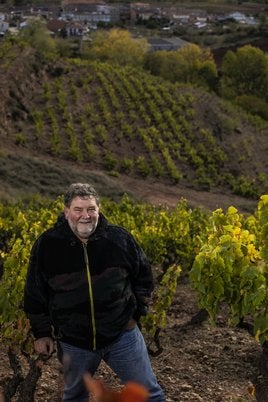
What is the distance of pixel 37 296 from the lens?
355cm

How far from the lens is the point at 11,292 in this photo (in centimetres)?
463

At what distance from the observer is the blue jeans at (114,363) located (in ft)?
11.6

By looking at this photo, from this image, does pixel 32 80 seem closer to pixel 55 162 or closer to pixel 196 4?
pixel 55 162

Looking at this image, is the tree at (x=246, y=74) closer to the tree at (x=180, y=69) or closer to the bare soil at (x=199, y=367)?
the tree at (x=180, y=69)

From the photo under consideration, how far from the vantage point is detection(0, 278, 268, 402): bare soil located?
16.8 ft

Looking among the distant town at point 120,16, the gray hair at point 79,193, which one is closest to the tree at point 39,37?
the distant town at point 120,16

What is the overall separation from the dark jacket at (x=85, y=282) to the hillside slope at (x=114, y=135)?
16018 mm

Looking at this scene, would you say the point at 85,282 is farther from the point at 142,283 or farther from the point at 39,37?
the point at 39,37

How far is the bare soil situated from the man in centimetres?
130

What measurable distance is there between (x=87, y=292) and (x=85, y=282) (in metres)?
0.06

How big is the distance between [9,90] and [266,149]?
15.0 meters

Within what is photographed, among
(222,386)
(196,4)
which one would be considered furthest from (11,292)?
(196,4)

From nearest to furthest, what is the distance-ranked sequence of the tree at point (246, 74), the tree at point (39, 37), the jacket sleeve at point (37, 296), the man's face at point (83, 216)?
the man's face at point (83, 216), the jacket sleeve at point (37, 296), the tree at point (39, 37), the tree at point (246, 74)

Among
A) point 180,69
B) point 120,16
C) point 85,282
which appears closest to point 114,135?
point 180,69
